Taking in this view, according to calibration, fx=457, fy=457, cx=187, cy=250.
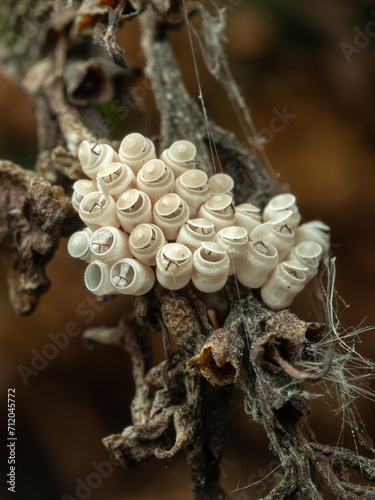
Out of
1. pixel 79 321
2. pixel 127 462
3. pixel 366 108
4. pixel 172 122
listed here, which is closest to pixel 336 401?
pixel 127 462

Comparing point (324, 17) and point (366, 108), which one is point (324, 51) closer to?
point (324, 17)

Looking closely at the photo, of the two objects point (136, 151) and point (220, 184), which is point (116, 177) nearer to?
point (136, 151)

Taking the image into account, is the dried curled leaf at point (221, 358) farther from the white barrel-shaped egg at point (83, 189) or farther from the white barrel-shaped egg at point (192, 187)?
the white barrel-shaped egg at point (83, 189)

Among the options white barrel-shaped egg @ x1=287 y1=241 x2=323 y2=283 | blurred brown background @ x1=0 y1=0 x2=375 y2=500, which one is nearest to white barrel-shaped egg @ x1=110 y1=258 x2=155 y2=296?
white barrel-shaped egg @ x1=287 y1=241 x2=323 y2=283

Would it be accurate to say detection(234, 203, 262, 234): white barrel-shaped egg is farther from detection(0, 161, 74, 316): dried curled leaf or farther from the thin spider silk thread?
detection(0, 161, 74, 316): dried curled leaf

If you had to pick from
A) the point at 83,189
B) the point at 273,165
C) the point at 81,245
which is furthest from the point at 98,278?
the point at 273,165

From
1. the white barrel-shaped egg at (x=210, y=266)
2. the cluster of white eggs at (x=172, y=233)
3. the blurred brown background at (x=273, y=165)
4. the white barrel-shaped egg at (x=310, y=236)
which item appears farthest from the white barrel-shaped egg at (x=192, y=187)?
the blurred brown background at (x=273, y=165)
